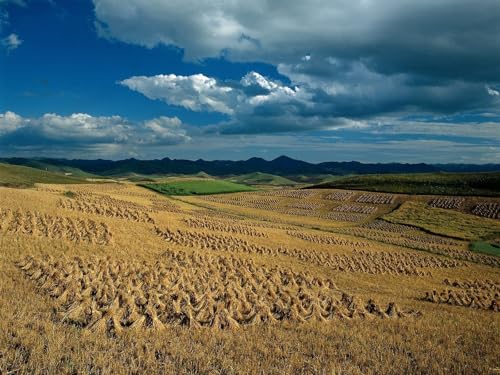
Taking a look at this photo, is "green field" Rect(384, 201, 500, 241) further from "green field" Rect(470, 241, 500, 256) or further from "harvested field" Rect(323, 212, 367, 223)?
"harvested field" Rect(323, 212, 367, 223)

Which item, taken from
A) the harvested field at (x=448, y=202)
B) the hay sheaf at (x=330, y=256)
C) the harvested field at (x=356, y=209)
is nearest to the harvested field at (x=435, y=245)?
the hay sheaf at (x=330, y=256)

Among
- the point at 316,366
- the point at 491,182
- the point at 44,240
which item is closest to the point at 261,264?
the point at 44,240

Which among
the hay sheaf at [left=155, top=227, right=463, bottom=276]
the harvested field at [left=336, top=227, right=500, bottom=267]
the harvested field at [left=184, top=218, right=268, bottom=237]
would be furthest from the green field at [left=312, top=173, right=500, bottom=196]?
the harvested field at [left=184, top=218, right=268, bottom=237]

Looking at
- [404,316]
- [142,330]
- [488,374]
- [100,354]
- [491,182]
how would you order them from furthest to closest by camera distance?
[491,182]
[404,316]
[142,330]
[488,374]
[100,354]

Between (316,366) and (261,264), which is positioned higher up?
(316,366)

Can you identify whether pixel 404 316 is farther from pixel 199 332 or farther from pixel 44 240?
pixel 44 240

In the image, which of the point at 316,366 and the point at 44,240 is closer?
the point at 316,366
